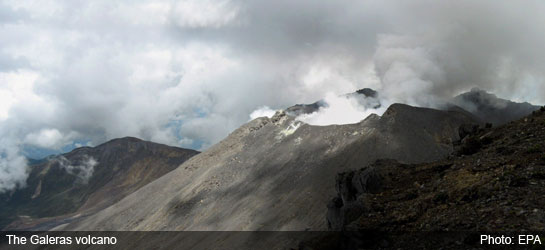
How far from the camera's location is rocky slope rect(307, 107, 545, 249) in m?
17.6

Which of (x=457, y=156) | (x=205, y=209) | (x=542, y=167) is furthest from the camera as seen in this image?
(x=205, y=209)

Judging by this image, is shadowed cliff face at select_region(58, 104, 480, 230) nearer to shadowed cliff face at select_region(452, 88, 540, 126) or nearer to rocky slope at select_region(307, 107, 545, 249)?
rocky slope at select_region(307, 107, 545, 249)

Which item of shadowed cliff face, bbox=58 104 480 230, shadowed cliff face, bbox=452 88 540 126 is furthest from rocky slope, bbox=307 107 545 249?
shadowed cliff face, bbox=452 88 540 126

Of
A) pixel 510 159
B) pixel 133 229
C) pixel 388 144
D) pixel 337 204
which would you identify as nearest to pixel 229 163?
pixel 133 229

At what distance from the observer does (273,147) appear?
105750mm

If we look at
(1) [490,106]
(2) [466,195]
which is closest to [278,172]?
(2) [466,195]

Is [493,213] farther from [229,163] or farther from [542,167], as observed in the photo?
[229,163]

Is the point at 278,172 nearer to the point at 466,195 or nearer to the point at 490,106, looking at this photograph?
the point at 466,195

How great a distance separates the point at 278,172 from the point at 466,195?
7125cm

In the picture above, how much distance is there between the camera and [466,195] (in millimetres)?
20172

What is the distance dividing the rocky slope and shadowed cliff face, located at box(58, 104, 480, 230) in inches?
1357

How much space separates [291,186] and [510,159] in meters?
60.2

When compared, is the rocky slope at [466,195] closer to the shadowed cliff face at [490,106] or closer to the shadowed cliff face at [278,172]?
the shadowed cliff face at [278,172]

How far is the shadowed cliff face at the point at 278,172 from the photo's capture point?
74188mm
